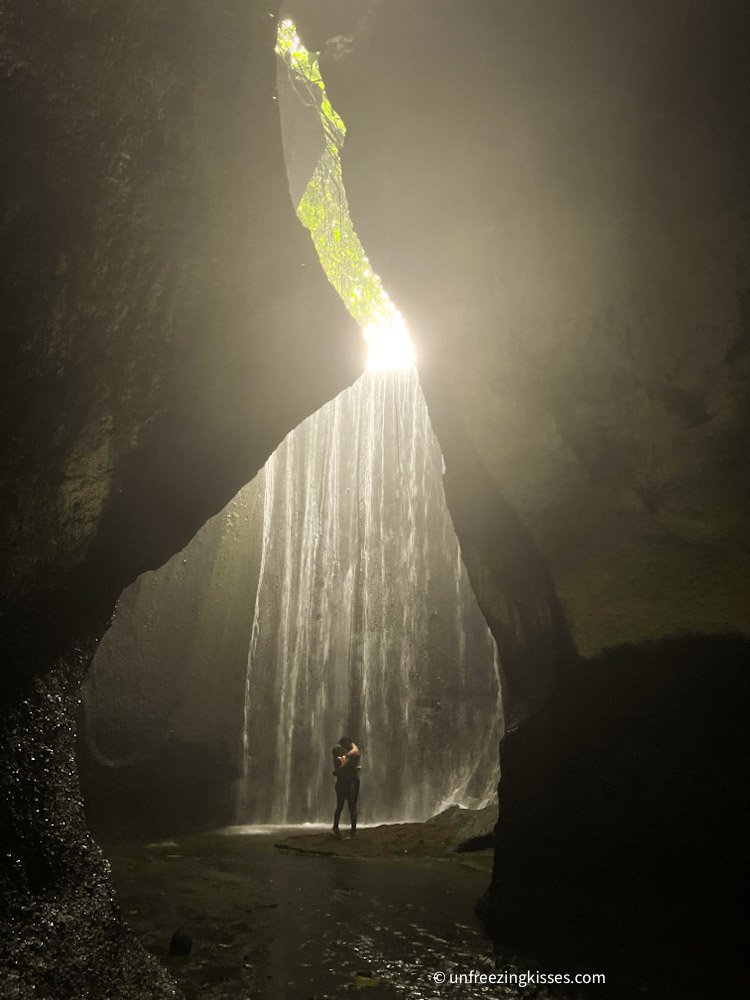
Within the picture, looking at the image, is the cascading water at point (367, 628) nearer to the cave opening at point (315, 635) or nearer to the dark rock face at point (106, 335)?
the cave opening at point (315, 635)

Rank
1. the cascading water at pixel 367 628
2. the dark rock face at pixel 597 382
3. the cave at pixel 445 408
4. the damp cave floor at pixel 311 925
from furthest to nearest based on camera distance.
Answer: the cascading water at pixel 367 628
the dark rock face at pixel 597 382
the cave at pixel 445 408
the damp cave floor at pixel 311 925

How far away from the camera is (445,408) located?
6789 mm

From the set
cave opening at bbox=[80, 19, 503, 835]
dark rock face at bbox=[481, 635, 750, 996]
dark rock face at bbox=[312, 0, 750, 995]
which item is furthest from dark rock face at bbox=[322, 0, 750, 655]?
cave opening at bbox=[80, 19, 503, 835]

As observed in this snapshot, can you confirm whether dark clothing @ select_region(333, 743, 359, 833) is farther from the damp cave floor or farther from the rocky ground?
the damp cave floor

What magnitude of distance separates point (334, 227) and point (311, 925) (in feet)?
36.0

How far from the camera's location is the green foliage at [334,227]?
11086 millimetres

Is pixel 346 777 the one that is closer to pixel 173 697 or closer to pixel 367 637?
pixel 173 697

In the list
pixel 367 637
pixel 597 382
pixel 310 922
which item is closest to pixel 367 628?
pixel 367 637

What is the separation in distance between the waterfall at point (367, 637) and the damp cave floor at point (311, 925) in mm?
7584

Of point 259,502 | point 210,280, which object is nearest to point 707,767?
point 210,280

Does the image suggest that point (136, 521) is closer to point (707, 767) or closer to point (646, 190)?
point (707, 767)

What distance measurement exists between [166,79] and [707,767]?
5.82 metres

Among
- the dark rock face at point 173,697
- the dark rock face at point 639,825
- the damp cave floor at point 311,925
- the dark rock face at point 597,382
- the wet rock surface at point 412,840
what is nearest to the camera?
the damp cave floor at point 311,925

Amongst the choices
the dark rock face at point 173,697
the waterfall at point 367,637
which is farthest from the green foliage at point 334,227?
the waterfall at point 367,637
